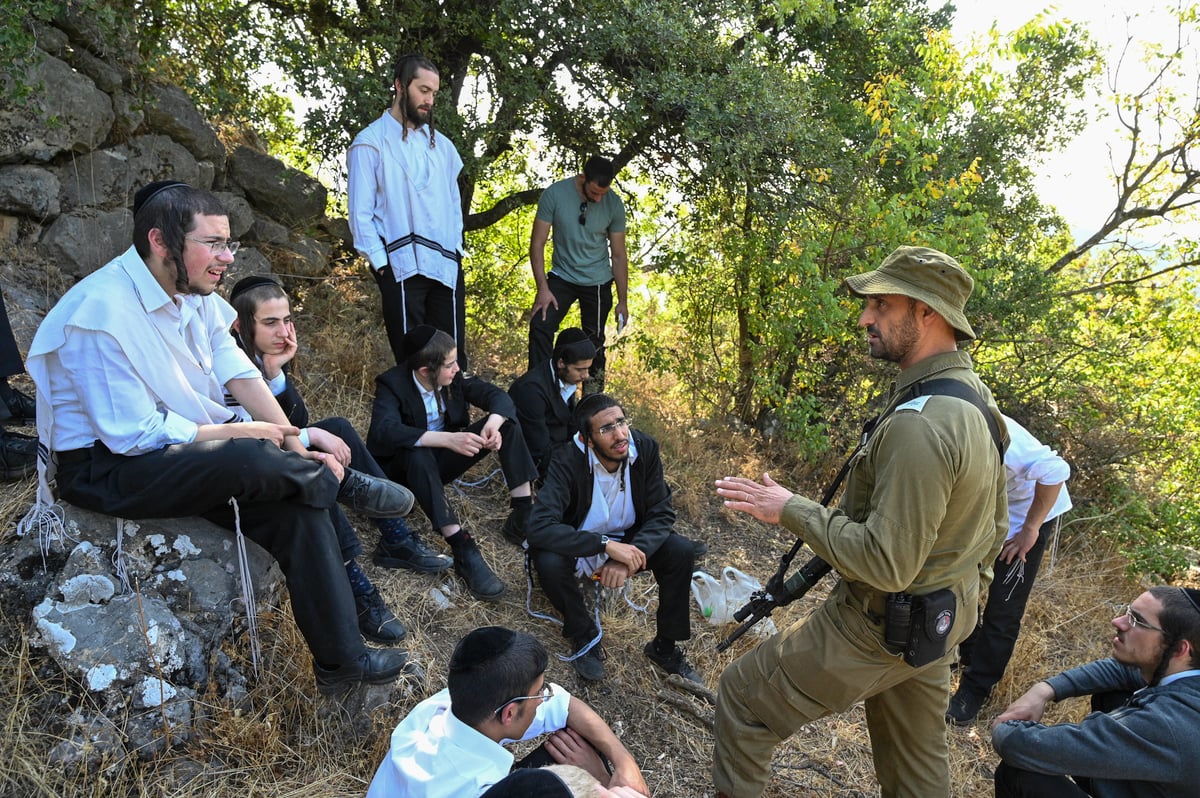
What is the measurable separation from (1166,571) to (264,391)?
6390 millimetres

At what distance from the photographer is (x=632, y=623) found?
13.9ft

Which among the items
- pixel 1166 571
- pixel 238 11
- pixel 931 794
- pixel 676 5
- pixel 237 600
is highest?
pixel 676 5

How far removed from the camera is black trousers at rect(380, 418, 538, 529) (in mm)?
4059

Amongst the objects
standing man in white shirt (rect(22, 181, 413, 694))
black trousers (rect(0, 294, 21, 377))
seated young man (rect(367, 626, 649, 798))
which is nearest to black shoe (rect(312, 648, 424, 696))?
standing man in white shirt (rect(22, 181, 413, 694))

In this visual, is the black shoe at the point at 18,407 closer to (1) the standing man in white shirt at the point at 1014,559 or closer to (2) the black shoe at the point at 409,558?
(2) the black shoe at the point at 409,558

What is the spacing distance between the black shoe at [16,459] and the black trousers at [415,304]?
181 centimetres

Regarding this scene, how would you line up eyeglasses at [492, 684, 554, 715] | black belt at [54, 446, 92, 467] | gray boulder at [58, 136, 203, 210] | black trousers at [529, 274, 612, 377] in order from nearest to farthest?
eyeglasses at [492, 684, 554, 715] → black belt at [54, 446, 92, 467] → gray boulder at [58, 136, 203, 210] → black trousers at [529, 274, 612, 377]

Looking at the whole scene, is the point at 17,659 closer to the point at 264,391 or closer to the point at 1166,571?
the point at 264,391

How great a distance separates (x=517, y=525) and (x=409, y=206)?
6.46 ft

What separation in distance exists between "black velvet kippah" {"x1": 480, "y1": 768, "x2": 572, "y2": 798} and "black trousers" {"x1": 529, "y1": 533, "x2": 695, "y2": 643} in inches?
78.1

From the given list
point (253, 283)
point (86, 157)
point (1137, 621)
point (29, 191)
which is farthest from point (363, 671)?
point (86, 157)

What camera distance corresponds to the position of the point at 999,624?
4117mm

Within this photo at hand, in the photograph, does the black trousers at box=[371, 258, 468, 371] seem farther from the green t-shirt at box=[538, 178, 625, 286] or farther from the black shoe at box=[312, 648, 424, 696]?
the black shoe at box=[312, 648, 424, 696]

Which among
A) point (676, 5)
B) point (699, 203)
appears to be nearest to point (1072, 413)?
point (699, 203)
